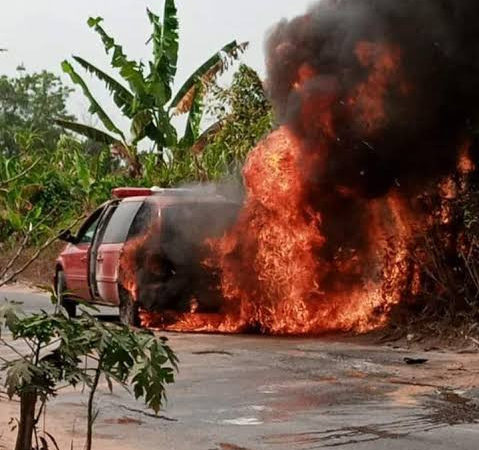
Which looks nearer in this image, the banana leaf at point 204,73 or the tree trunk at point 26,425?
the tree trunk at point 26,425

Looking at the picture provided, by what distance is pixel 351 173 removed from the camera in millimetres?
11930

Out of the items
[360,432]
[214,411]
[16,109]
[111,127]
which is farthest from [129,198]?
[16,109]

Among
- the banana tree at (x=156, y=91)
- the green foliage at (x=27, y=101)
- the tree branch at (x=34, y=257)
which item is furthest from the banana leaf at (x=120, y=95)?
the green foliage at (x=27, y=101)

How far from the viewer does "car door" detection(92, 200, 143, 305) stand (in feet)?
42.0

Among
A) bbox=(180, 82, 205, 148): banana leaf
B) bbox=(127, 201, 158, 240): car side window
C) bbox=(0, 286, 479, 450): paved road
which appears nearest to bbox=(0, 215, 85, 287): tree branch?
bbox=(0, 286, 479, 450): paved road

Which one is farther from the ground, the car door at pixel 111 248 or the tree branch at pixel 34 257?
the car door at pixel 111 248

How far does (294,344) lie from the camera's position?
1119 centimetres

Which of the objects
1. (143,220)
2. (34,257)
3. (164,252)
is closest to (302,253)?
(164,252)

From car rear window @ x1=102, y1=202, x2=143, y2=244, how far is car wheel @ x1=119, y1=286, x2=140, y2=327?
65cm

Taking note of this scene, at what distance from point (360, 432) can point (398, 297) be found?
5724 mm

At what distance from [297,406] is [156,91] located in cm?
1766

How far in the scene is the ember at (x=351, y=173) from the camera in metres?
11.7

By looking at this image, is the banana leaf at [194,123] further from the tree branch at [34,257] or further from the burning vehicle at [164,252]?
the tree branch at [34,257]

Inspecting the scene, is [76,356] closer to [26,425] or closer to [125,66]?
[26,425]
